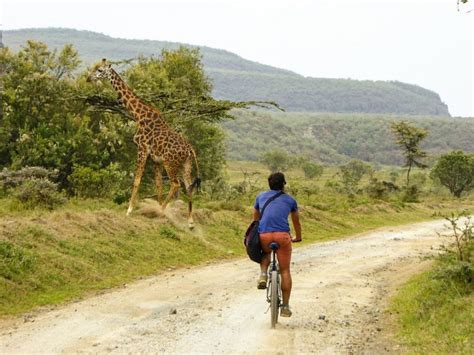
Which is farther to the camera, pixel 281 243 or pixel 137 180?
pixel 137 180

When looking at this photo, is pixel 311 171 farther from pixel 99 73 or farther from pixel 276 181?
pixel 276 181


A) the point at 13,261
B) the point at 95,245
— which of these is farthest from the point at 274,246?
the point at 95,245

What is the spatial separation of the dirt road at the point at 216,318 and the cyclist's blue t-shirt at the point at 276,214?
1.55 meters

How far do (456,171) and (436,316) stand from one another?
229 ft

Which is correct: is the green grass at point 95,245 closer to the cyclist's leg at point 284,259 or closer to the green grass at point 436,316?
the cyclist's leg at point 284,259

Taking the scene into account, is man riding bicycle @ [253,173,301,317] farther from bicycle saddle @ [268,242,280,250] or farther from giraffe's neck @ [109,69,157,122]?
giraffe's neck @ [109,69,157,122]

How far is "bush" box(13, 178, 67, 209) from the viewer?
2011 cm

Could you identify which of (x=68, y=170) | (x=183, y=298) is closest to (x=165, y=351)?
(x=183, y=298)

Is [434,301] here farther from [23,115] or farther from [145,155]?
[23,115]

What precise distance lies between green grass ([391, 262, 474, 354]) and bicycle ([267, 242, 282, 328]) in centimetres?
194

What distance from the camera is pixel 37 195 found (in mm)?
20312

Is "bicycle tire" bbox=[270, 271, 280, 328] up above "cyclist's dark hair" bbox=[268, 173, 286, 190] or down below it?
below

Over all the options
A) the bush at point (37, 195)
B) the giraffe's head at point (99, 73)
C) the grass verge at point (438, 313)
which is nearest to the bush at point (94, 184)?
the bush at point (37, 195)

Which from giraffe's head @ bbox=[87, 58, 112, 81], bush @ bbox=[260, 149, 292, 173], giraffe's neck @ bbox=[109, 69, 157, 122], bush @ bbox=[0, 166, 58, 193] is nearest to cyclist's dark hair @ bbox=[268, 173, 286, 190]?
giraffe's neck @ bbox=[109, 69, 157, 122]
